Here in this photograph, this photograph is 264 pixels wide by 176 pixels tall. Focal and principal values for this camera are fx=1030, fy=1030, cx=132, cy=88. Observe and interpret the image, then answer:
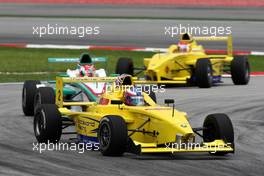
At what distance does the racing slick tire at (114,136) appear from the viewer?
15.4 metres

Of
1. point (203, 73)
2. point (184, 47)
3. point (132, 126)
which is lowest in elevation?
point (132, 126)

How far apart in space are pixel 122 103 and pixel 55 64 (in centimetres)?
1728

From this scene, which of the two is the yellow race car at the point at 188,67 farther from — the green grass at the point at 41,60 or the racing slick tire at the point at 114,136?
the racing slick tire at the point at 114,136

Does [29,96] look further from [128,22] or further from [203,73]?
[128,22]

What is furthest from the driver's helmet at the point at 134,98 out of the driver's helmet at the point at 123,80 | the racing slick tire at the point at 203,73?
the racing slick tire at the point at 203,73

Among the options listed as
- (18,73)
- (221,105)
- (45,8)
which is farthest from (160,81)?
(45,8)

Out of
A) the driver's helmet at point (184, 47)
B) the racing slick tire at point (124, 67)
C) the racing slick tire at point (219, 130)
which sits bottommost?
the racing slick tire at point (219, 130)

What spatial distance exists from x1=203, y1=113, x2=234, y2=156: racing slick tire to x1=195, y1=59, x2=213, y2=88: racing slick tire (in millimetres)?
10584

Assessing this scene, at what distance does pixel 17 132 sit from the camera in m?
18.7

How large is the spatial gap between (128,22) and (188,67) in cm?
2362

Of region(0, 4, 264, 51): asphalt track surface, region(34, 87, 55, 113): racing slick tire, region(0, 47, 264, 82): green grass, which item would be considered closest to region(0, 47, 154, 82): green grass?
region(0, 47, 264, 82): green grass

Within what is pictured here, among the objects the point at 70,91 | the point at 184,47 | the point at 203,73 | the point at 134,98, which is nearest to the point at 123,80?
the point at 134,98

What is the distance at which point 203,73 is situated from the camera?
2692cm

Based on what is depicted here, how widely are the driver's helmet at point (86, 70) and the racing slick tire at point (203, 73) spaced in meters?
→ 6.55
